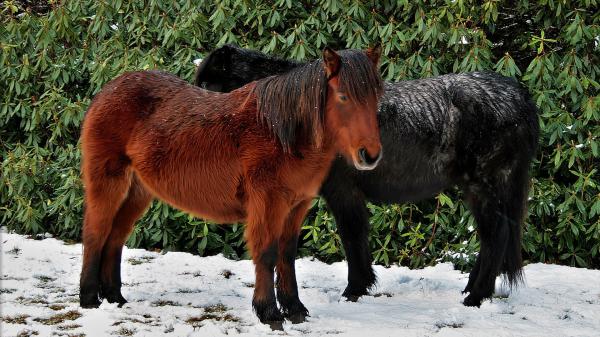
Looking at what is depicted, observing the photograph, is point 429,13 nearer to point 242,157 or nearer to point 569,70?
A: point 569,70

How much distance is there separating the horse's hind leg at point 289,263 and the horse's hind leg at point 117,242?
3.61 ft

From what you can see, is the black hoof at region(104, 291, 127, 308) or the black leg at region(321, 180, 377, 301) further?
the black leg at region(321, 180, 377, 301)

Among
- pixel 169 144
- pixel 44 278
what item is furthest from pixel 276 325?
pixel 44 278

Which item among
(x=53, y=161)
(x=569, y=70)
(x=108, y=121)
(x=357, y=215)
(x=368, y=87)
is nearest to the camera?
(x=368, y=87)

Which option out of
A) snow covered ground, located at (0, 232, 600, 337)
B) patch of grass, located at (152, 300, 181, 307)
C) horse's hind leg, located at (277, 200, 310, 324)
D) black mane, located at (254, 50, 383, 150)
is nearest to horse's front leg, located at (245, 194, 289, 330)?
snow covered ground, located at (0, 232, 600, 337)

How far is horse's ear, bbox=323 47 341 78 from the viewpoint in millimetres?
4531

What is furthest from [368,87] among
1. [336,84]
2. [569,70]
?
[569,70]

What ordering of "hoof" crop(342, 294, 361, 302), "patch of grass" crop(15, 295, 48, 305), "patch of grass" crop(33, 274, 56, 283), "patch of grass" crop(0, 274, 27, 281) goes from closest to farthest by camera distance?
"patch of grass" crop(15, 295, 48, 305)
"hoof" crop(342, 294, 361, 302)
"patch of grass" crop(0, 274, 27, 281)
"patch of grass" crop(33, 274, 56, 283)

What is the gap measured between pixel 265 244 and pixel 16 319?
1.71 metres

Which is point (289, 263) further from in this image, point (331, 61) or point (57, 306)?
point (57, 306)

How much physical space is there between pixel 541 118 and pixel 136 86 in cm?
352

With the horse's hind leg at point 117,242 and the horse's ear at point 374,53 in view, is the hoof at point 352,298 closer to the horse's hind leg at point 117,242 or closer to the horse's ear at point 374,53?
the horse's hind leg at point 117,242

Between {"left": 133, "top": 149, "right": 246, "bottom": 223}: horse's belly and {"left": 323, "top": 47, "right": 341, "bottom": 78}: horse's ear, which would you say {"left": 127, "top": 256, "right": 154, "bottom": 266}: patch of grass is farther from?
{"left": 323, "top": 47, "right": 341, "bottom": 78}: horse's ear

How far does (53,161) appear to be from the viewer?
806cm
